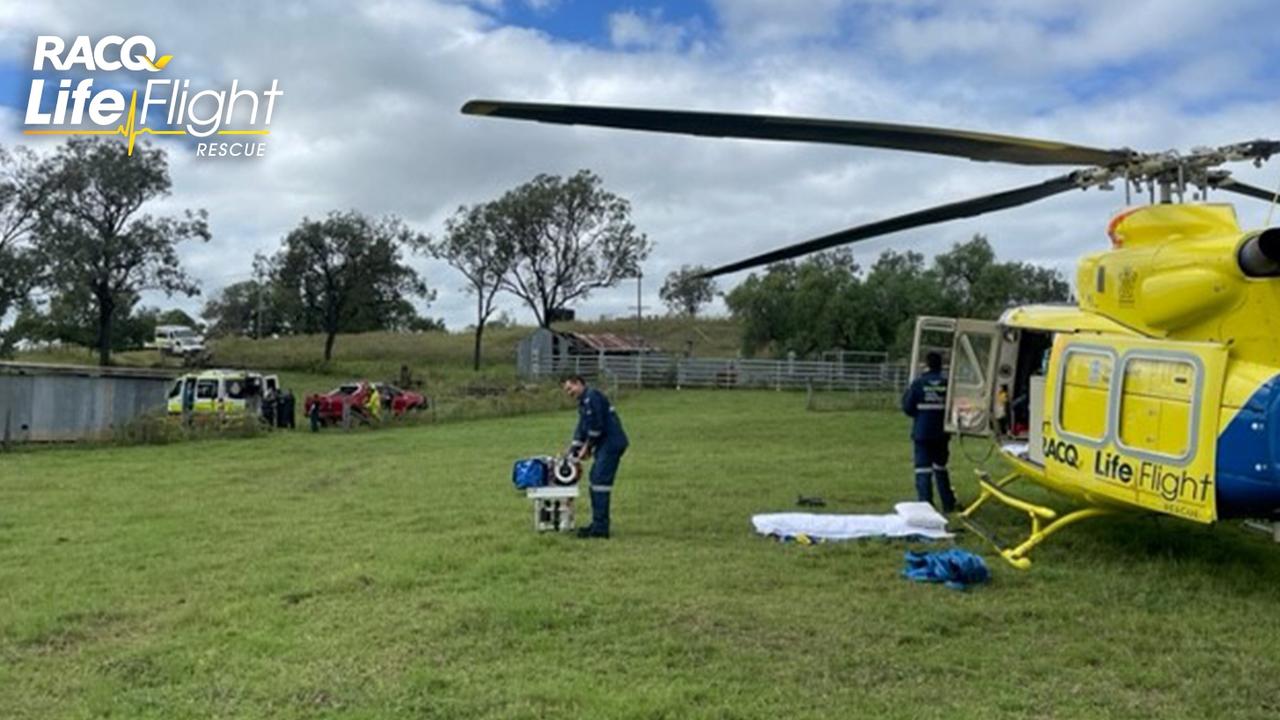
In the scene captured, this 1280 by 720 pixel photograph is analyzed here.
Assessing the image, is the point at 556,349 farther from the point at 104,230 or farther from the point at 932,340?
the point at 932,340

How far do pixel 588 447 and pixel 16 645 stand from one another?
465cm

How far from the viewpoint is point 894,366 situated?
4250cm

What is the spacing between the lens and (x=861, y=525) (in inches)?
358

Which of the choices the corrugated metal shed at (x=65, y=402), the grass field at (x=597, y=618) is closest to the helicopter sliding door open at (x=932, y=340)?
the grass field at (x=597, y=618)

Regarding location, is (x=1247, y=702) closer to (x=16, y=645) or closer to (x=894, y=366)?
(x=16, y=645)

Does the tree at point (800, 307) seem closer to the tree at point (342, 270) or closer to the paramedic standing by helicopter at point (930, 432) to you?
the tree at point (342, 270)

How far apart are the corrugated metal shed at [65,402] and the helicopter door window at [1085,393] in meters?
21.8

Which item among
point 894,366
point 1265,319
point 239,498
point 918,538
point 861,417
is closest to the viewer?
point 1265,319

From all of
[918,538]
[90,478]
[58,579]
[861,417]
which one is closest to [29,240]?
[90,478]

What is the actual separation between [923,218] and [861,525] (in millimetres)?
3340

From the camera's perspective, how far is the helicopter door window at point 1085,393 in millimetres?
7496

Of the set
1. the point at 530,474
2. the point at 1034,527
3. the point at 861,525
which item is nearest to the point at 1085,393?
the point at 1034,527

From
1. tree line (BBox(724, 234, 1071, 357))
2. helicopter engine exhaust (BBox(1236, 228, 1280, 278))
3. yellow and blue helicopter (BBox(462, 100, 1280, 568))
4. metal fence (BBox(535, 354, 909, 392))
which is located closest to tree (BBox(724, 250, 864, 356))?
tree line (BBox(724, 234, 1071, 357))

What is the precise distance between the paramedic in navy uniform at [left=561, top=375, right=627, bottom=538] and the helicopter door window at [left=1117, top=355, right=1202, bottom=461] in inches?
164
